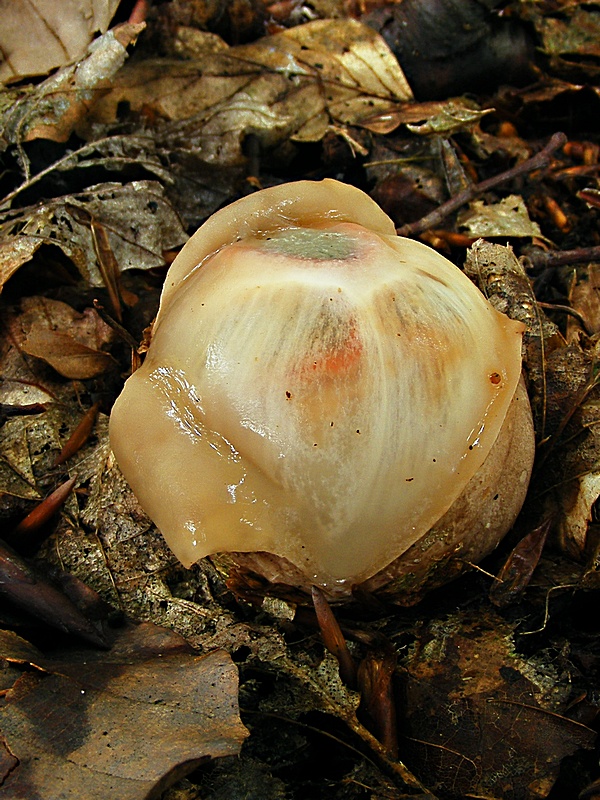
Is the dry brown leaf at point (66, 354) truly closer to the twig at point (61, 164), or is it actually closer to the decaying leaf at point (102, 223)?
the decaying leaf at point (102, 223)

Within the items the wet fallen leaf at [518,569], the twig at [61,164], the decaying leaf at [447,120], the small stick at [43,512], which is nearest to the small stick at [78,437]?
the small stick at [43,512]

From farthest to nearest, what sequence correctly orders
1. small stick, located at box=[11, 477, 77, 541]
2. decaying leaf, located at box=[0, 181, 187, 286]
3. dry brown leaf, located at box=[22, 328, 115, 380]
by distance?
decaying leaf, located at box=[0, 181, 187, 286], dry brown leaf, located at box=[22, 328, 115, 380], small stick, located at box=[11, 477, 77, 541]

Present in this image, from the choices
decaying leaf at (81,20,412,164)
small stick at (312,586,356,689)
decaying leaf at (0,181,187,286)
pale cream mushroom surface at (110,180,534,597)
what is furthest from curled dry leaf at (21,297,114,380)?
small stick at (312,586,356,689)

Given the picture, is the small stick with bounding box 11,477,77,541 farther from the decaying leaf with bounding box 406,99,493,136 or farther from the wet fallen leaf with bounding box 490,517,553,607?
the decaying leaf with bounding box 406,99,493,136

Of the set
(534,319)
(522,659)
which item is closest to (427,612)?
(522,659)

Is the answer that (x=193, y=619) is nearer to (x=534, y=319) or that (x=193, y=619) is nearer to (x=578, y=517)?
(x=578, y=517)
